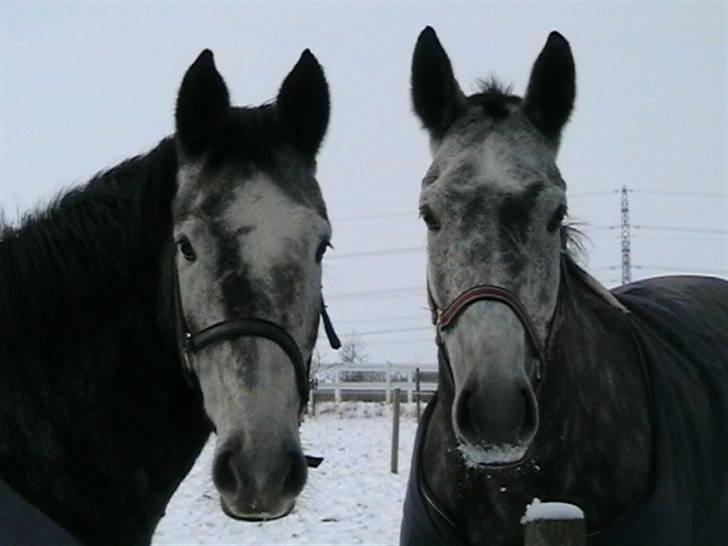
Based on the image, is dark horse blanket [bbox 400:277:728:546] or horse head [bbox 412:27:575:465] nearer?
horse head [bbox 412:27:575:465]

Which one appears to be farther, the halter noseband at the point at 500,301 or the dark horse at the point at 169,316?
the halter noseband at the point at 500,301

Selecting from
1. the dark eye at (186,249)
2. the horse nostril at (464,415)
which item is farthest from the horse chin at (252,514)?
the horse nostril at (464,415)

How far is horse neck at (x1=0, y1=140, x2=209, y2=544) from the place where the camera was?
2916 mm

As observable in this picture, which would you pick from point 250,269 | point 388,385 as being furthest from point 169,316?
point 388,385

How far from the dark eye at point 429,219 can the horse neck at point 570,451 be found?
0.57m

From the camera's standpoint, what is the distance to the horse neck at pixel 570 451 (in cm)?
391

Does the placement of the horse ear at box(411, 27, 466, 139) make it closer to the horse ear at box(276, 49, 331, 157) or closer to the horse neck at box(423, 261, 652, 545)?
the horse neck at box(423, 261, 652, 545)

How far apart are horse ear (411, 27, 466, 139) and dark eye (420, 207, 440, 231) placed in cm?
51

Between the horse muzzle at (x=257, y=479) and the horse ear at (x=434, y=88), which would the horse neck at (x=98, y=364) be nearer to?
the horse muzzle at (x=257, y=479)

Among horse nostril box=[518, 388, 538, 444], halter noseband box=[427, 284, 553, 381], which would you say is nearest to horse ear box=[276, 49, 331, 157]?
halter noseband box=[427, 284, 553, 381]

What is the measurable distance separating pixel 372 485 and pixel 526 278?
318 inches

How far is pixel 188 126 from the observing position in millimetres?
3109

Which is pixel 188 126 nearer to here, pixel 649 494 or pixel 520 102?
pixel 520 102

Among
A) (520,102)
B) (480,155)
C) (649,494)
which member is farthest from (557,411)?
(520,102)
